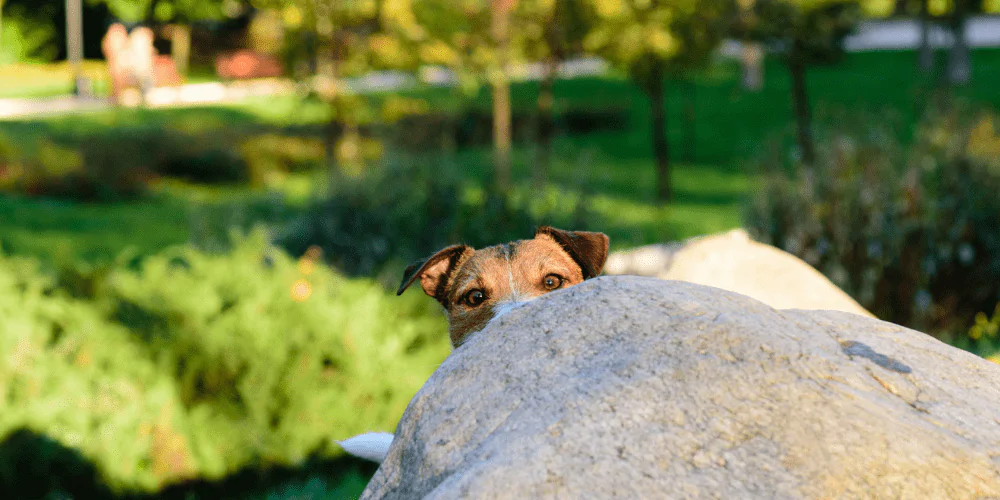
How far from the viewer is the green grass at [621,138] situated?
15391 mm

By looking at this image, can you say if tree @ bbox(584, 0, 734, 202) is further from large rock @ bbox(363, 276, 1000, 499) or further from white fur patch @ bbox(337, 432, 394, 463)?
large rock @ bbox(363, 276, 1000, 499)

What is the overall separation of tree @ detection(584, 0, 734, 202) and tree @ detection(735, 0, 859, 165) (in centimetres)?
83

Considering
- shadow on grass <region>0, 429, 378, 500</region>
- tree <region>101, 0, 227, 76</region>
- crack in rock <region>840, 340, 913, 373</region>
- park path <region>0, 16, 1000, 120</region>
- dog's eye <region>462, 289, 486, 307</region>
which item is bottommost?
shadow on grass <region>0, 429, 378, 500</region>

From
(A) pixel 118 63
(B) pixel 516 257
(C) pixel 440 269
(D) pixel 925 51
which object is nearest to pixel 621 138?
(D) pixel 925 51

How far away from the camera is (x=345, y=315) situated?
23.7 feet

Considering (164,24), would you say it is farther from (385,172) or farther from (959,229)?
(959,229)

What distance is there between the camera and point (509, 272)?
407cm

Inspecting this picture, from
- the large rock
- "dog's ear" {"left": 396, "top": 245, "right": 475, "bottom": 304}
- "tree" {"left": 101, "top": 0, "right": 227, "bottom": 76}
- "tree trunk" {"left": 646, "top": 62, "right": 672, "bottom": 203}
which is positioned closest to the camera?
the large rock

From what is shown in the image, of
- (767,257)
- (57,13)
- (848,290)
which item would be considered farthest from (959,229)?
(57,13)

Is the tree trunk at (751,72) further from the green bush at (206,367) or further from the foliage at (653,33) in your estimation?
the green bush at (206,367)

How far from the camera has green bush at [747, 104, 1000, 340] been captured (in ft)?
30.9

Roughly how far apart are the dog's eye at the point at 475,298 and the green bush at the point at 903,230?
6.28 meters

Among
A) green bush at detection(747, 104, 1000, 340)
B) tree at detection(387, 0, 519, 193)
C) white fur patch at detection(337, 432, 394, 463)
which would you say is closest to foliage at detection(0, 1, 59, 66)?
tree at detection(387, 0, 519, 193)

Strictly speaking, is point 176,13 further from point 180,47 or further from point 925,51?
point 925,51
